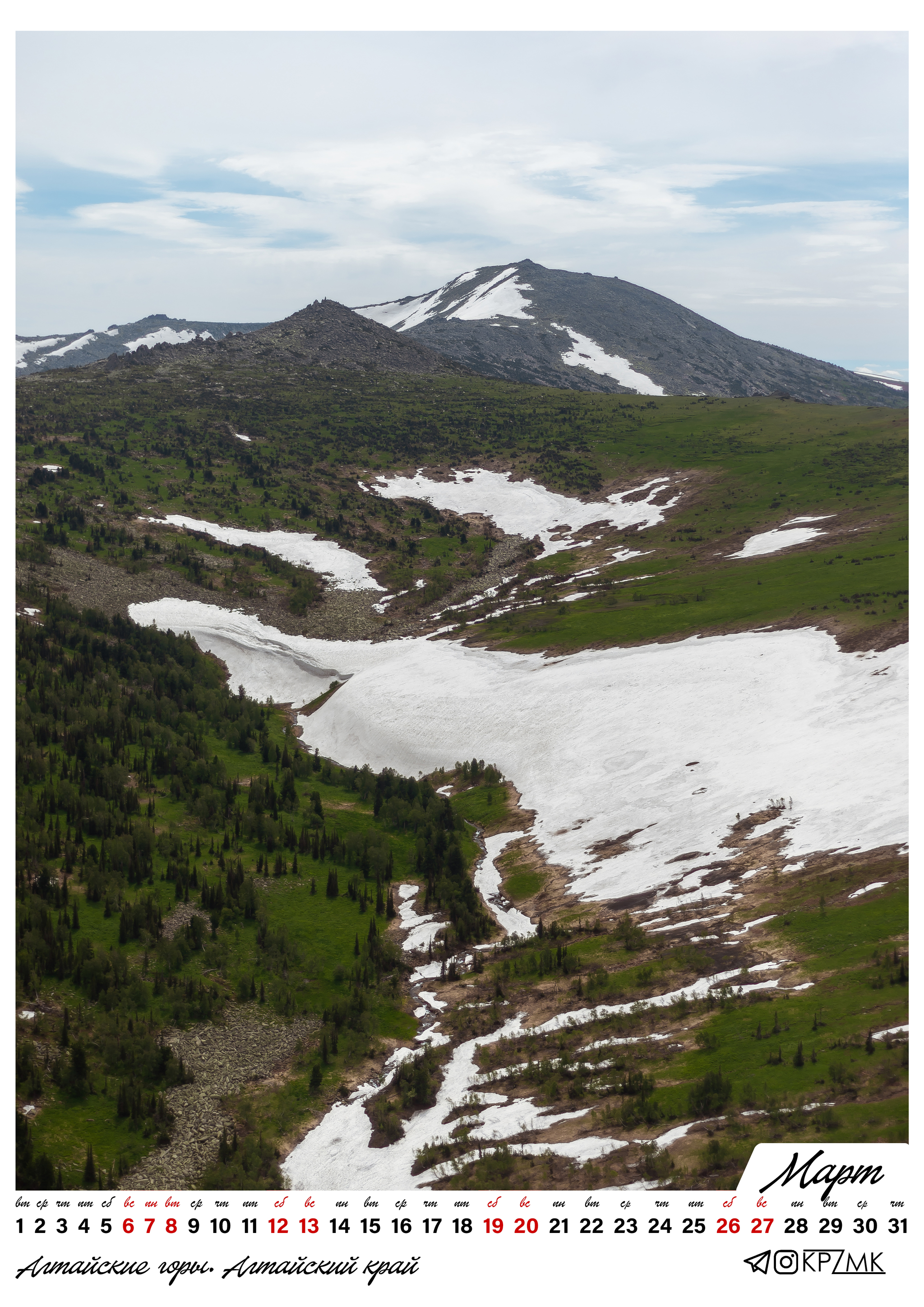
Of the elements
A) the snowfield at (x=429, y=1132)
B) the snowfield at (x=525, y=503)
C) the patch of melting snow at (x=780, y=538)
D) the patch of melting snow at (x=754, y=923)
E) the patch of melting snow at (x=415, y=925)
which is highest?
the snowfield at (x=525, y=503)

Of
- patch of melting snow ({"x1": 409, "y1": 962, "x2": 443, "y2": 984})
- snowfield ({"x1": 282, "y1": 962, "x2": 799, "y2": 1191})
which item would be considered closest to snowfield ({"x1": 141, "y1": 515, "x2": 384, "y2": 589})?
patch of melting snow ({"x1": 409, "y1": 962, "x2": 443, "y2": 984})

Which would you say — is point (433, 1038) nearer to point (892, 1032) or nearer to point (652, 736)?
point (892, 1032)

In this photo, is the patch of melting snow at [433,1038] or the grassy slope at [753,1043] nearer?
the grassy slope at [753,1043]

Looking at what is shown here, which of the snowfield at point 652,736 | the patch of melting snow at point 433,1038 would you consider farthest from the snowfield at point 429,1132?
the snowfield at point 652,736

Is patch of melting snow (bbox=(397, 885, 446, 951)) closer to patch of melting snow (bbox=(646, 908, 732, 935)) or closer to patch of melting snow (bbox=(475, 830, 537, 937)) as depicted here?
patch of melting snow (bbox=(475, 830, 537, 937))

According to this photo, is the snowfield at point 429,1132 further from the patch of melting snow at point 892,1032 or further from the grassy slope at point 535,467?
the grassy slope at point 535,467

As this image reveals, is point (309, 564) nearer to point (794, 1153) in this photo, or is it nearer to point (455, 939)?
point (455, 939)

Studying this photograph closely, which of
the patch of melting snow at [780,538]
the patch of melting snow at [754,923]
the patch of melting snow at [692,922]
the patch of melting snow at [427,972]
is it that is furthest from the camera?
the patch of melting snow at [780,538]
